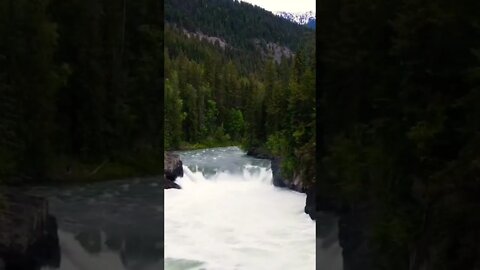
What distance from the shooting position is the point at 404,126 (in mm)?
2803

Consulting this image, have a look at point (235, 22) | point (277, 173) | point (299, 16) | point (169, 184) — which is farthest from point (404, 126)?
point (169, 184)

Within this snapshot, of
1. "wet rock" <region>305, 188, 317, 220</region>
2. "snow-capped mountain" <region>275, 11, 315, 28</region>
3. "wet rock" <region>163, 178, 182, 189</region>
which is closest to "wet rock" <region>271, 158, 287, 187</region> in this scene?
"wet rock" <region>305, 188, 317, 220</region>

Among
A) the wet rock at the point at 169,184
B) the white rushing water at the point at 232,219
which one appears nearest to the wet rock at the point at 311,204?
the white rushing water at the point at 232,219

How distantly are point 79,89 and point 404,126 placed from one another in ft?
6.59

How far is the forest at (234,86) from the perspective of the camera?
3.46 meters

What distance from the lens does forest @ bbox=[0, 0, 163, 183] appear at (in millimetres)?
2943

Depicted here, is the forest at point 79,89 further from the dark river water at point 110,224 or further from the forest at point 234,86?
the forest at point 234,86

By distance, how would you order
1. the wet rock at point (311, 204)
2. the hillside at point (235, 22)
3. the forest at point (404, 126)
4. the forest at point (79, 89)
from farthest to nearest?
the hillside at point (235, 22)
the wet rock at point (311, 204)
the forest at point (79, 89)
the forest at point (404, 126)

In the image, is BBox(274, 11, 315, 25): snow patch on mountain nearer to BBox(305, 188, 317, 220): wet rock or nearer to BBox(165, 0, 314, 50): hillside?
BBox(165, 0, 314, 50): hillside

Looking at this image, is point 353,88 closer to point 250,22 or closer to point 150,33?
point 250,22

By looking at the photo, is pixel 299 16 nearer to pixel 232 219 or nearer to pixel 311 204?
pixel 311 204

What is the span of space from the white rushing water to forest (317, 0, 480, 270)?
504 millimetres

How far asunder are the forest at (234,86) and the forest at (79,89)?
1.55 ft

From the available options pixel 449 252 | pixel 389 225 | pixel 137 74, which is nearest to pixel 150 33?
pixel 137 74
